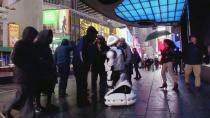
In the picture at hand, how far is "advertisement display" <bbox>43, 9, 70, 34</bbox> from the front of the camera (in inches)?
2261

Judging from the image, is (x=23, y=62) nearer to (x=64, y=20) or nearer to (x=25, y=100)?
(x=25, y=100)

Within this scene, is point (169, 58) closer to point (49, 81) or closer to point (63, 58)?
point (63, 58)

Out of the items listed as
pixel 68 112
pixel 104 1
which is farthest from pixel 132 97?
pixel 104 1

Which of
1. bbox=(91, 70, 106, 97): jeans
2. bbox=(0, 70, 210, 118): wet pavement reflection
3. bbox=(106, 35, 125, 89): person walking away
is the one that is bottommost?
bbox=(0, 70, 210, 118): wet pavement reflection

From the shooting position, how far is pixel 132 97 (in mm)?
9664

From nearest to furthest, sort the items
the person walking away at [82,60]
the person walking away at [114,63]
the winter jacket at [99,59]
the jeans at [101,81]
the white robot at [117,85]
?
the white robot at [117,85]
the person walking away at [82,60]
the person walking away at [114,63]
the winter jacket at [99,59]
the jeans at [101,81]

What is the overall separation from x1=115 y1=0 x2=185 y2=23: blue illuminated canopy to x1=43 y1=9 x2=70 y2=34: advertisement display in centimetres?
2177

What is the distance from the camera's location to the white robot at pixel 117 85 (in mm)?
9383

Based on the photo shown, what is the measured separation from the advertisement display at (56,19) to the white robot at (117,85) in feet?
154

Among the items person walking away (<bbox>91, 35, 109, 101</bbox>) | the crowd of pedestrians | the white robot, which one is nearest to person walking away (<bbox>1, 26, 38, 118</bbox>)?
the crowd of pedestrians

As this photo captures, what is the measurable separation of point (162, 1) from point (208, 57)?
14.8 meters

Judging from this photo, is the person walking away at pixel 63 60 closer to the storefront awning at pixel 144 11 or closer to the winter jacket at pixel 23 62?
the winter jacket at pixel 23 62

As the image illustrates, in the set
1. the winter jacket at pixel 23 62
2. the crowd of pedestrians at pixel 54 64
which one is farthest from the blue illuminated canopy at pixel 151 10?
the winter jacket at pixel 23 62

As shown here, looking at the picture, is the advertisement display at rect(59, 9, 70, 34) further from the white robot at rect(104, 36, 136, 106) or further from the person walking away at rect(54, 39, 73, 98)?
the white robot at rect(104, 36, 136, 106)
